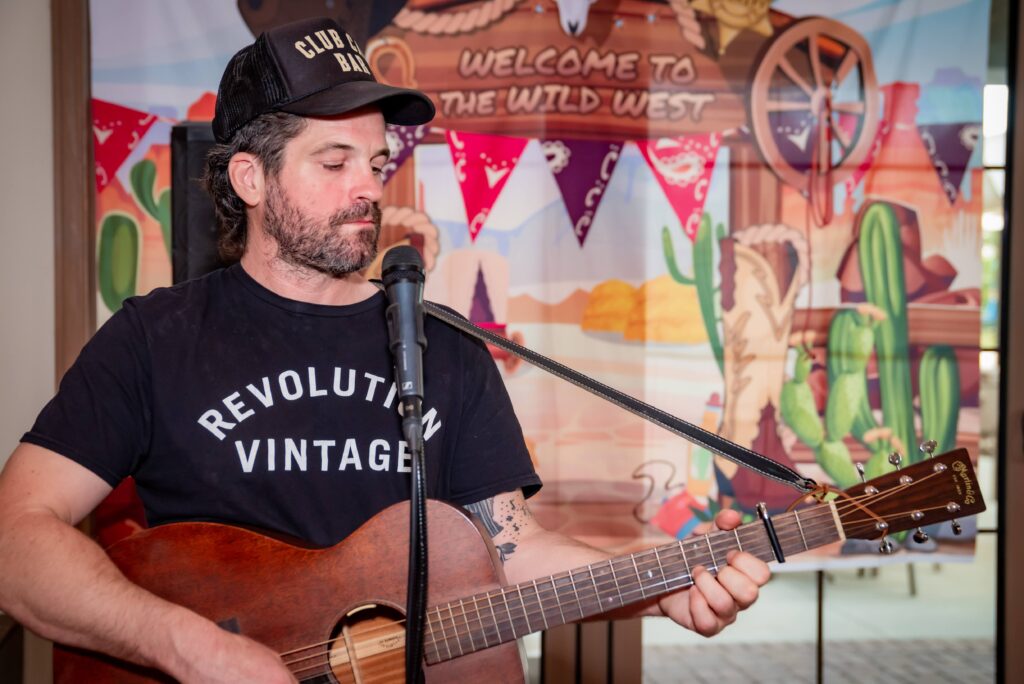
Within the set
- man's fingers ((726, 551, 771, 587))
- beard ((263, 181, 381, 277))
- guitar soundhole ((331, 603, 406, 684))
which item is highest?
beard ((263, 181, 381, 277))

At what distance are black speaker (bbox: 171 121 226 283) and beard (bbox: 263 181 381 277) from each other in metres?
0.42

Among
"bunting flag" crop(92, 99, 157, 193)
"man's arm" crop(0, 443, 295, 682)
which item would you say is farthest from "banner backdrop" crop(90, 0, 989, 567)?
"man's arm" crop(0, 443, 295, 682)

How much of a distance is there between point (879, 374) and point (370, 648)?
2.04 m

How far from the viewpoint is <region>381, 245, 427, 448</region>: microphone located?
1.26 metres

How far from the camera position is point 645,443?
2822 mm

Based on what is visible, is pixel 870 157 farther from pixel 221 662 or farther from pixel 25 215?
pixel 25 215

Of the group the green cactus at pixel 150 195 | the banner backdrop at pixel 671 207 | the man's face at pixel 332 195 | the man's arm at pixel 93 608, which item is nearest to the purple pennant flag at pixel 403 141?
the banner backdrop at pixel 671 207

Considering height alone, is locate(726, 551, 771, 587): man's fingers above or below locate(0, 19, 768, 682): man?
below

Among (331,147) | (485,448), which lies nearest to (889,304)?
(485,448)

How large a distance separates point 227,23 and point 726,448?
200 cm

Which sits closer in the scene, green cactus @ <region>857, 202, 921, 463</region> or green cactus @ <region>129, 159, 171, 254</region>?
green cactus @ <region>129, 159, 171, 254</region>

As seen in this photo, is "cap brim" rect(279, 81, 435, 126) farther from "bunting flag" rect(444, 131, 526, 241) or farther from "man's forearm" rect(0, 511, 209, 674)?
"bunting flag" rect(444, 131, 526, 241)

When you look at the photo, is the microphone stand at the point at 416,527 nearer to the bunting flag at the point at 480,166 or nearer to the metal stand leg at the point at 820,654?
the bunting flag at the point at 480,166

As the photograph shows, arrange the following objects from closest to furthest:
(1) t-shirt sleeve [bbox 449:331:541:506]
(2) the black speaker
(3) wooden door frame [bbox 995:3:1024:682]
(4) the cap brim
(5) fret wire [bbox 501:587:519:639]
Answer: (5) fret wire [bbox 501:587:519:639], (4) the cap brim, (1) t-shirt sleeve [bbox 449:331:541:506], (2) the black speaker, (3) wooden door frame [bbox 995:3:1024:682]
